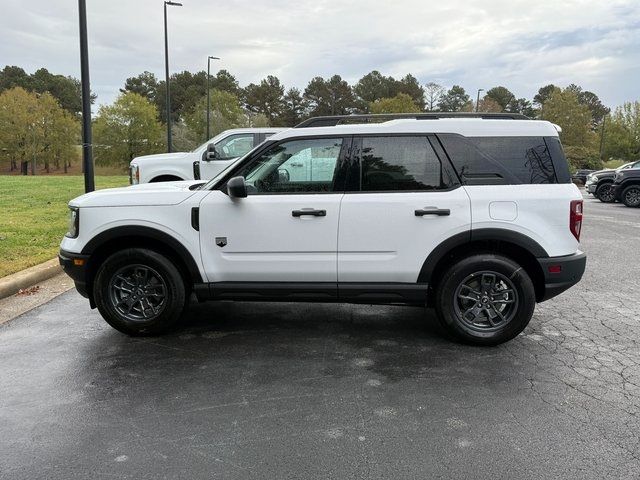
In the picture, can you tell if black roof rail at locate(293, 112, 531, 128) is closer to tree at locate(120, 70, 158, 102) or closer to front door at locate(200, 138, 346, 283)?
front door at locate(200, 138, 346, 283)

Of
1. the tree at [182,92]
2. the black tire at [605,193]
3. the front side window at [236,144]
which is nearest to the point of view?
the front side window at [236,144]

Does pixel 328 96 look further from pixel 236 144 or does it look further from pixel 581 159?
pixel 236 144

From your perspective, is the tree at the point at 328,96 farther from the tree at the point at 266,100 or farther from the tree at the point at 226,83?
the tree at the point at 226,83

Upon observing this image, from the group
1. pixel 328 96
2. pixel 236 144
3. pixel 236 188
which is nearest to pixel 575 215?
pixel 236 188

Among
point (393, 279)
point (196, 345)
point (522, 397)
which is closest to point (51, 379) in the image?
point (196, 345)

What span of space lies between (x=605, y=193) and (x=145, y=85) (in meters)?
91.4

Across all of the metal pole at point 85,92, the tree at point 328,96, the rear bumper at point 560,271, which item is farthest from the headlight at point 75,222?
the tree at point 328,96

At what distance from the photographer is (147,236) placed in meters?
4.45

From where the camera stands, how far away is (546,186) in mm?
4250

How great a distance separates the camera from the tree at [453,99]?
10466cm

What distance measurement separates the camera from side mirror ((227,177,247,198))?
4.21 meters

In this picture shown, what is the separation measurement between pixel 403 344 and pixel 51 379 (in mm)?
2792

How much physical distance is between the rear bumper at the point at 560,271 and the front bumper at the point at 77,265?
12.8ft

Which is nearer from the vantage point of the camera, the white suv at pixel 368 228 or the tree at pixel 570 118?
the white suv at pixel 368 228
